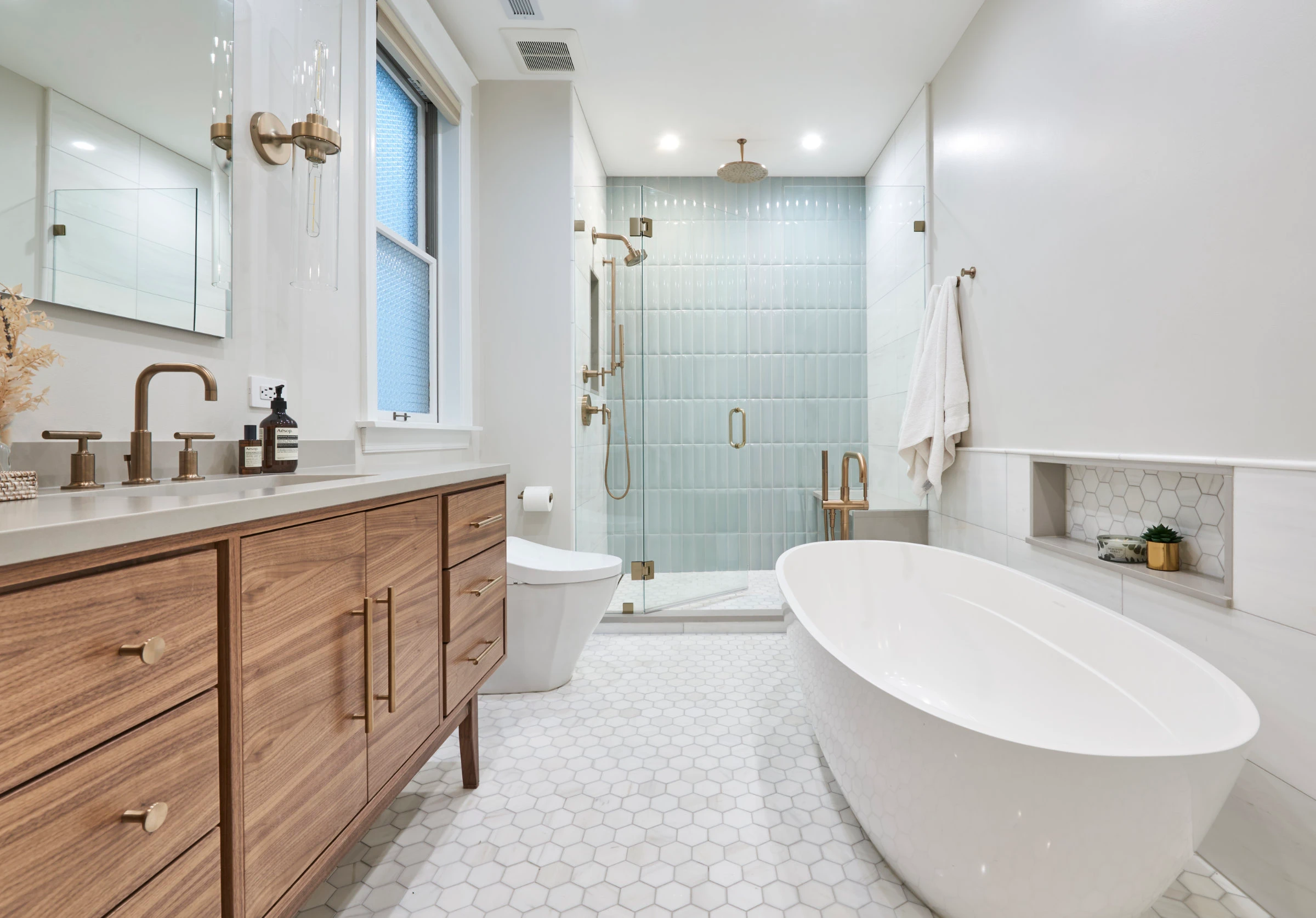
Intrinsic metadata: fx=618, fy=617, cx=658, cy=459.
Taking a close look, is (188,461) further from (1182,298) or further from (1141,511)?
(1141,511)

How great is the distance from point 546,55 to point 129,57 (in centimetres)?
193

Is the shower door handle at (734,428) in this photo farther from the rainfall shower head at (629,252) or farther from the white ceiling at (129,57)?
the white ceiling at (129,57)

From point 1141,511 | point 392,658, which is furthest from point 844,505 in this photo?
point 392,658

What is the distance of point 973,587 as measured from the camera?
2.02 meters

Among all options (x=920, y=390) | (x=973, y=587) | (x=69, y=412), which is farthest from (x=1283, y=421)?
(x=69, y=412)

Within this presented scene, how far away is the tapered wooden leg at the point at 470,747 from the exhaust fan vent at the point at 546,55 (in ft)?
8.50

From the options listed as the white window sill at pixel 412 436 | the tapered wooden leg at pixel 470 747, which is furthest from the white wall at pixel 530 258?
the tapered wooden leg at pixel 470 747

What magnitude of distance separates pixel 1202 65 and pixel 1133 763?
1528mm

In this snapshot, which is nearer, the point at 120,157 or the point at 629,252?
the point at 120,157

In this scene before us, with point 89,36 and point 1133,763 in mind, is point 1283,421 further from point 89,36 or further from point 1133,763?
point 89,36

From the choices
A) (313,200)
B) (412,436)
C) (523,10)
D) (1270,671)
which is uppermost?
(523,10)

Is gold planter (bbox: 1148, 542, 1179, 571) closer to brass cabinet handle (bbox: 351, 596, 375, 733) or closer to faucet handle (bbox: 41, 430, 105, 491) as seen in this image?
brass cabinet handle (bbox: 351, 596, 375, 733)

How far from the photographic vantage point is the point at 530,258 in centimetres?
290

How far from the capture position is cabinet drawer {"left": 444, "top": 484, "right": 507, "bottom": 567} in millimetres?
1354
